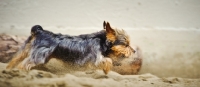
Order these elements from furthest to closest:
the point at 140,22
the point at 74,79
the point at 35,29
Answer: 1. the point at 140,22
2. the point at 35,29
3. the point at 74,79

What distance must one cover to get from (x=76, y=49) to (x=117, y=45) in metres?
0.30

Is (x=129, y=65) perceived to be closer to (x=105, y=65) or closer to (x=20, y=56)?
(x=105, y=65)

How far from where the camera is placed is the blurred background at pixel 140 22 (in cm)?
236

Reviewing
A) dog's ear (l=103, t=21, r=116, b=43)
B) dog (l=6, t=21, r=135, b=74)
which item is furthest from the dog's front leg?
dog's ear (l=103, t=21, r=116, b=43)

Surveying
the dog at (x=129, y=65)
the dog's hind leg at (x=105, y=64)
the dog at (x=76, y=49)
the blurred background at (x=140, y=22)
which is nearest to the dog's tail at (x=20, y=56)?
the dog at (x=76, y=49)

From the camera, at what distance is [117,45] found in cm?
227

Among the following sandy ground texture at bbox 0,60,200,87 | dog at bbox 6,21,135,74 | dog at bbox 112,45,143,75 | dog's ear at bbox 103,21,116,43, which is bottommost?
sandy ground texture at bbox 0,60,200,87

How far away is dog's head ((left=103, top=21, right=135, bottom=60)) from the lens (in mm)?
2268

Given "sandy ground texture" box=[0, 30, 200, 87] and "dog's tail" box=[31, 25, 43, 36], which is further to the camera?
"dog's tail" box=[31, 25, 43, 36]

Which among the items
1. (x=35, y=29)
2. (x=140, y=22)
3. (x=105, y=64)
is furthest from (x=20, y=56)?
(x=140, y=22)

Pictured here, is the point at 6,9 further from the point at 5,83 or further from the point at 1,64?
the point at 5,83

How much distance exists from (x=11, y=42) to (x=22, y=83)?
36 centimetres

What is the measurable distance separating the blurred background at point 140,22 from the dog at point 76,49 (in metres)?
0.08

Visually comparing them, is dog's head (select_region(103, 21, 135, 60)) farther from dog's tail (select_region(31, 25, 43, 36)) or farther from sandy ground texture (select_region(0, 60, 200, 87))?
dog's tail (select_region(31, 25, 43, 36))
